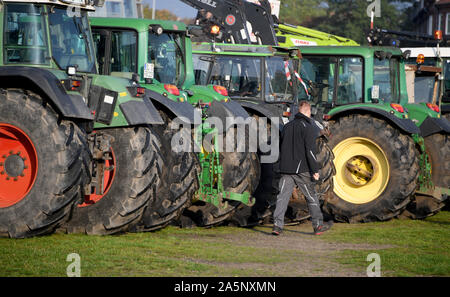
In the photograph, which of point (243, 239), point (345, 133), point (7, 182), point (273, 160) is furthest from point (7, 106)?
point (345, 133)

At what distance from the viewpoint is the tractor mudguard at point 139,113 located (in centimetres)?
985

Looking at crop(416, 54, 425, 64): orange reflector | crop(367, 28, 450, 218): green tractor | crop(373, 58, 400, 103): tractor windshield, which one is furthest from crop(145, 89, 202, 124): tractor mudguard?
crop(416, 54, 425, 64): orange reflector

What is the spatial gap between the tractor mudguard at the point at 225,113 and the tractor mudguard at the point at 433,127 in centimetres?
444

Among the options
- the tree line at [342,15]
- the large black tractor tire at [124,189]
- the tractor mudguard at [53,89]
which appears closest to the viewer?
the tractor mudguard at [53,89]

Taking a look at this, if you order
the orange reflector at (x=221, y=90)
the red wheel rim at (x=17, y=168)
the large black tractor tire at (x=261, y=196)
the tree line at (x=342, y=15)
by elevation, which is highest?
the tree line at (x=342, y=15)

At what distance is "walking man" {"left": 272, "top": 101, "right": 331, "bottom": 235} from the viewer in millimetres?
11016

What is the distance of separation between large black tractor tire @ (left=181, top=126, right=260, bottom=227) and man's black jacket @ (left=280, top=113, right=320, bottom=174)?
0.67 metres

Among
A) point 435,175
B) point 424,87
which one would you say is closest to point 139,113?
point 435,175

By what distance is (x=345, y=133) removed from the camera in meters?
14.0

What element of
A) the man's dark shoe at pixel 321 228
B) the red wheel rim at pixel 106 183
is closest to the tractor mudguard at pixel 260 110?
the man's dark shoe at pixel 321 228

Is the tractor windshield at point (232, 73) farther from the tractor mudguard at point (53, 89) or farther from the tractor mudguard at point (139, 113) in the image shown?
the tractor mudguard at point (53, 89)

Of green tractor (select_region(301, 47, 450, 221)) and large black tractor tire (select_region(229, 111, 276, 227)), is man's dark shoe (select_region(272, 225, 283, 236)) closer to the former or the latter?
large black tractor tire (select_region(229, 111, 276, 227))

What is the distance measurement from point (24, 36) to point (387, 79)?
24.0ft

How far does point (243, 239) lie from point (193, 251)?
153cm
